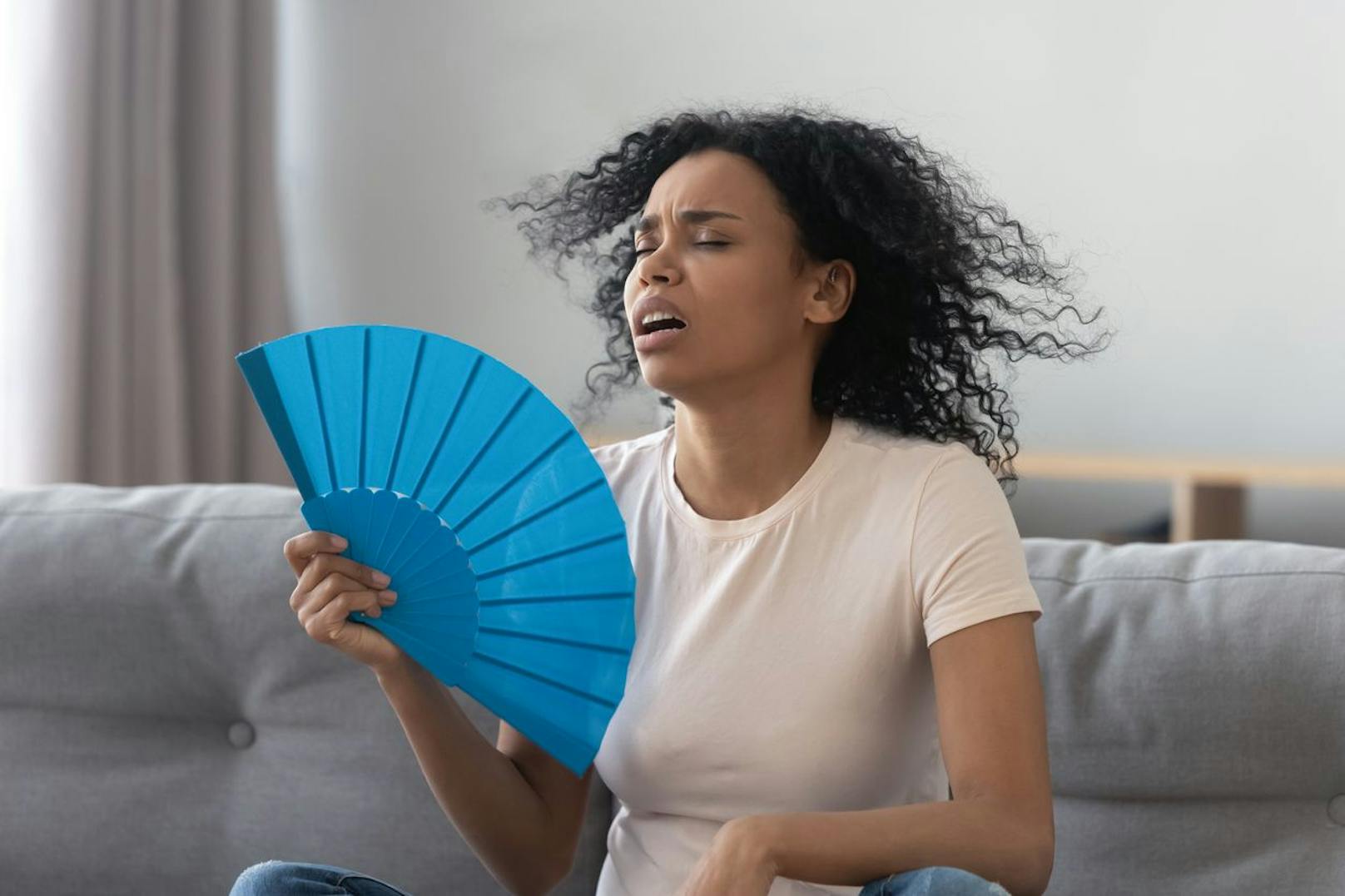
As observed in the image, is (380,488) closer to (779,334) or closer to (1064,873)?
(779,334)

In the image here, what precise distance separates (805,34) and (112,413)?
1.76 m

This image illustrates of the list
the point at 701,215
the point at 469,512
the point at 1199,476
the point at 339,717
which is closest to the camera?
the point at 469,512

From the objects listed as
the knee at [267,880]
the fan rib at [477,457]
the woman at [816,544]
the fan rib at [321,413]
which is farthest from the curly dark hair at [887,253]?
the knee at [267,880]

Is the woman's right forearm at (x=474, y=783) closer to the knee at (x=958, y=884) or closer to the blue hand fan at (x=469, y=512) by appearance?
the blue hand fan at (x=469, y=512)

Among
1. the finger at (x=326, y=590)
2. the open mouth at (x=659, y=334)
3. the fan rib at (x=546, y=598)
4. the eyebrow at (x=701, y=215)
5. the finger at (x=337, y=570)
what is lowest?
the fan rib at (x=546, y=598)

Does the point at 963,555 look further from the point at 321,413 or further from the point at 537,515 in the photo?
the point at 321,413

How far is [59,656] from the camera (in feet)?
6.05

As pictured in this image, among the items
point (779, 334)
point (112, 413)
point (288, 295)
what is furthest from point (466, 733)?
point (288, 295)

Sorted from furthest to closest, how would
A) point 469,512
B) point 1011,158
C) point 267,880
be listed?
1. point 1011,158
2. point 469,512
3. point 267,880

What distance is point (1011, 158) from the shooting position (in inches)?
121

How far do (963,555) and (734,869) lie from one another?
36cm

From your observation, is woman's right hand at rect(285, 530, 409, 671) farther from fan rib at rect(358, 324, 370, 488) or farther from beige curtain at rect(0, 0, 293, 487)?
beige curtain at rect(0, 0, 293, 487)

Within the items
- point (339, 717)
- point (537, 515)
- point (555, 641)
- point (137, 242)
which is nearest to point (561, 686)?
point (555, 641)

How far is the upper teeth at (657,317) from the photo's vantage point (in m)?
1.39
